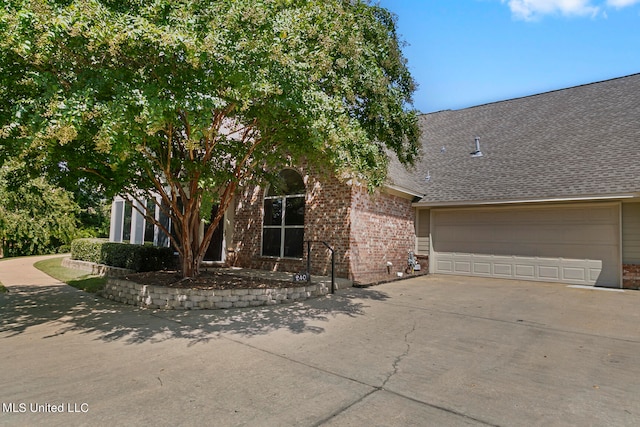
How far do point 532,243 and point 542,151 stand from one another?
3297mm

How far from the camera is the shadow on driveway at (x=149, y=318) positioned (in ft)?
17.1

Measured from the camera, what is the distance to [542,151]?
40.0 ft

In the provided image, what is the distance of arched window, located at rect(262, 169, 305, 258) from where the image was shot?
438 inches

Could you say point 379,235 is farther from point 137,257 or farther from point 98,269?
point 98,269

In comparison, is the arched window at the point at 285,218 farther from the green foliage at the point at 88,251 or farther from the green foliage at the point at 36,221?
the green foliage at the point at 36,221

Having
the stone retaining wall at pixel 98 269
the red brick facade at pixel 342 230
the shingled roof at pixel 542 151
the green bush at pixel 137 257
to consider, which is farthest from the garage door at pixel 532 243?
the stone retaining wall at pixel 98 269

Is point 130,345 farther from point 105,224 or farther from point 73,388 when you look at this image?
point 105,224

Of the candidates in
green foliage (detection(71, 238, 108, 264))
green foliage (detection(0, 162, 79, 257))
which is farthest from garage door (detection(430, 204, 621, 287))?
green foliage (detection(0, 162, 79, 257))

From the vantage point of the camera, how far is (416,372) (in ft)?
12.5

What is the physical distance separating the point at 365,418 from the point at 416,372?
1182mm

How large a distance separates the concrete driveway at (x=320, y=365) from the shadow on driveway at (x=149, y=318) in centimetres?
4

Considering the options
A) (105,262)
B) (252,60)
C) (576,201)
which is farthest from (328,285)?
(105,262)

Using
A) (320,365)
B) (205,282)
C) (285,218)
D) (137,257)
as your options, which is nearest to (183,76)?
(320,365)

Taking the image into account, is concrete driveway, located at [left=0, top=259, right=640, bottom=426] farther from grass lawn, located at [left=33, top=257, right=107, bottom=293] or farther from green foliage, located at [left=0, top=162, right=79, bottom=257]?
green foliage, located at [left=0, top=162, right=79, bottom=257]
